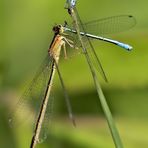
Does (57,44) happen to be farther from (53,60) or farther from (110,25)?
(110,25)

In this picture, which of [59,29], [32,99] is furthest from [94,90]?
[59,29]

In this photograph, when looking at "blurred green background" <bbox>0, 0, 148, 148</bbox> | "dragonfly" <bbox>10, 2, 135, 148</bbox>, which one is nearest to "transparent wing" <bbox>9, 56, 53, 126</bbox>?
"dragonfly" <bbox>10, 2, 135, 148</bbox>

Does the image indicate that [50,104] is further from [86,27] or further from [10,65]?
[10,65]

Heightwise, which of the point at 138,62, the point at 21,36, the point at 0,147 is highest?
the point at 21,36

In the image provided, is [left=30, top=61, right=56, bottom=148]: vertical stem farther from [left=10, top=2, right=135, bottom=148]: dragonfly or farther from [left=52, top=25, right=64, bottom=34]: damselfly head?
[left=52, top=25, right=64, bottom=34]: damselfly head

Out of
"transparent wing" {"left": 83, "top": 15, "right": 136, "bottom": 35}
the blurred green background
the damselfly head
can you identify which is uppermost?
the damselfly head

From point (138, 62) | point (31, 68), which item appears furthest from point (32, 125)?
point (138, 62)
